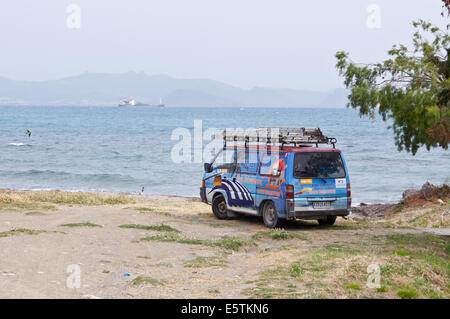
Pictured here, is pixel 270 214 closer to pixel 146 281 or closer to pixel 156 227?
pixel 156 227

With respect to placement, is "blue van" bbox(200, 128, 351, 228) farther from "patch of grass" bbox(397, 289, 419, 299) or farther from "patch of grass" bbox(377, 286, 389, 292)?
"patch of grass" bbox(397, 289, 419, 299)

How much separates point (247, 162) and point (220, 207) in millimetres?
1936

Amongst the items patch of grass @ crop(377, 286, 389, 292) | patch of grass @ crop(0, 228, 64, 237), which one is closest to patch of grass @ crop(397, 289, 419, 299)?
patch of grass @ crop(377, 286, 389, 292)

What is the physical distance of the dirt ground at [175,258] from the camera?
7.79 meters

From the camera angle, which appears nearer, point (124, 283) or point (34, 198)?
point (124, 283)

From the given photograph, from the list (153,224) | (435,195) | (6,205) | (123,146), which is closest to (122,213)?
(153,224)

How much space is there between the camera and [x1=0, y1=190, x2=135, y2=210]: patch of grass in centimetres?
1680

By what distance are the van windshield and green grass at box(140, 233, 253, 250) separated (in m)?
2.53

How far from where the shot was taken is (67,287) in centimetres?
795

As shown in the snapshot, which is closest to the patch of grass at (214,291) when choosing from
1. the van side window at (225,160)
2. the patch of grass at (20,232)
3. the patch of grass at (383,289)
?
the patch of grass at (383,289)

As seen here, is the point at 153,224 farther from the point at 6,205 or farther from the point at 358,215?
the point at 358,215

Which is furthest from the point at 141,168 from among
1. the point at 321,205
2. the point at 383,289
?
the point at 383,289

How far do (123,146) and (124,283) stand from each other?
5068 centimetres

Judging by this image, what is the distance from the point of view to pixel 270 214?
47.5ft
